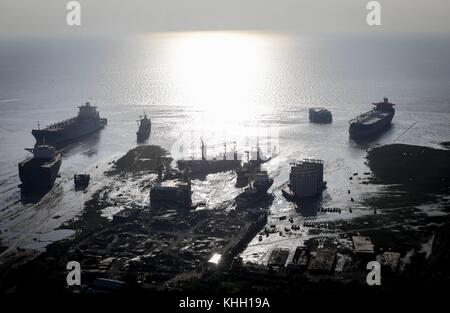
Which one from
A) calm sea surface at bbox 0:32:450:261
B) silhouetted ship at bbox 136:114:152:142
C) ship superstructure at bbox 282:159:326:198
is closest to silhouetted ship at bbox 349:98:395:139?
calm sea surface at bbox 0:32:450:261

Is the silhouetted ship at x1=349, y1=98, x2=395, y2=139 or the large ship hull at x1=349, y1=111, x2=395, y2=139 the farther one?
the silhouetted ship at x1=349, y1=98, x2=395, y2=139

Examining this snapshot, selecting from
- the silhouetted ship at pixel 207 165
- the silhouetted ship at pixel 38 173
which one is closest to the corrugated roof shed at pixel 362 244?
the silhouetted ship at pixel 207 165

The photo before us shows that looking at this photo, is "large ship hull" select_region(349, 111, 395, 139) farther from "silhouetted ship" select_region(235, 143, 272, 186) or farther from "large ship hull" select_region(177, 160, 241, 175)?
"large ship hull" select_region(177, 160, 241, 175)

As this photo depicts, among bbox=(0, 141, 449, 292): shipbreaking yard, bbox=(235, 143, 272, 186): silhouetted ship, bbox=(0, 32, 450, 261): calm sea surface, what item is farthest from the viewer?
bbox=(235, 143, 272, 186): silhouetted ship

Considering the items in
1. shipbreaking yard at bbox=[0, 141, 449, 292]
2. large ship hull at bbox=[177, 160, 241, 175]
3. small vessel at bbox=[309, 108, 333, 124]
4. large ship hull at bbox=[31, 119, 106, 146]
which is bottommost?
shipbreaking yard at bbox=[0, 141, 449, 292]

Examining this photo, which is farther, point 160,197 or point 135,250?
point 160,197

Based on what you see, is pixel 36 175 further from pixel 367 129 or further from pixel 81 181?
pixel 367 129

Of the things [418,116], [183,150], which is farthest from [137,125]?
[418,116]

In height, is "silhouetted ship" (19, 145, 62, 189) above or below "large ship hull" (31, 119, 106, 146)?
below

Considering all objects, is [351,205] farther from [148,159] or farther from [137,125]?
[137,125]
